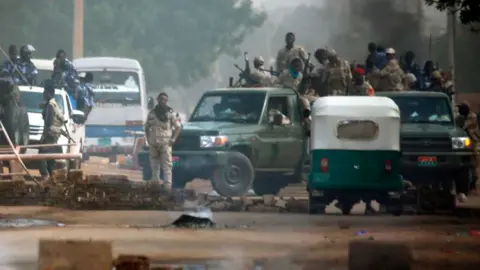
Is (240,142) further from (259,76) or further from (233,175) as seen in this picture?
(259,76)

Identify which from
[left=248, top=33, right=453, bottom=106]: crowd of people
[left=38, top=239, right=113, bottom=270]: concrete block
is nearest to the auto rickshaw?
[left=248, top=33, right=453, bottom=106]: crowd of people

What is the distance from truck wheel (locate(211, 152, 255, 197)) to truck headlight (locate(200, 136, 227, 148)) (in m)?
0.24

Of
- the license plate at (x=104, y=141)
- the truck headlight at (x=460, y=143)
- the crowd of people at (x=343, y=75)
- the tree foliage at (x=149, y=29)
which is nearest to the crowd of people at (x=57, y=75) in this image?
the license plate at (x=104, y=141)

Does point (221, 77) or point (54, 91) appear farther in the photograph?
point (221, 77)

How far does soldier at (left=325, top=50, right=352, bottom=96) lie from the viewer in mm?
25156

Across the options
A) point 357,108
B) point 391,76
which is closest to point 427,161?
point 357,108

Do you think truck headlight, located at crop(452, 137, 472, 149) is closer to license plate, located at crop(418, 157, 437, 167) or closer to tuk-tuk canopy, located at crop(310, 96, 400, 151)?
license plate, located at crop(418, 157, 437, 167)

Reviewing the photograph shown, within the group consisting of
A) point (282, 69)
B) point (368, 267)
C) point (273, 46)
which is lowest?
point (368, 267)

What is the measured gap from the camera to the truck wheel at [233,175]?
23328 millimetres

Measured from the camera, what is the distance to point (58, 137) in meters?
26.3

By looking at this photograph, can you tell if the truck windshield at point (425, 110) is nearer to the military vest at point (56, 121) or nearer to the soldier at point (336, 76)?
the soldier at point (336, 76)

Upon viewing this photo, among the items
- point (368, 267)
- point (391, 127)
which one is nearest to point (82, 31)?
point (391, 127)

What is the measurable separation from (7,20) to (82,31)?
5820 mm

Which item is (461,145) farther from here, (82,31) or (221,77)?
(221,77)
